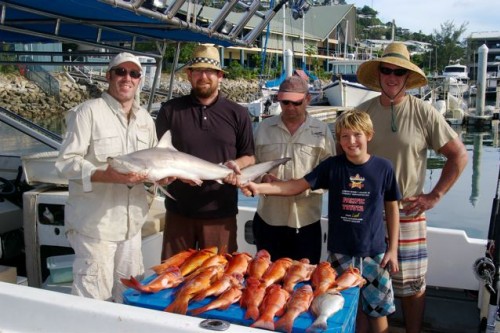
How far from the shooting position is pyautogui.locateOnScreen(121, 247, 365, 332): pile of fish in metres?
2.31

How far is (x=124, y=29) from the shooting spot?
174 inches

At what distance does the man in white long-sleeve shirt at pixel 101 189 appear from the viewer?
3018mm

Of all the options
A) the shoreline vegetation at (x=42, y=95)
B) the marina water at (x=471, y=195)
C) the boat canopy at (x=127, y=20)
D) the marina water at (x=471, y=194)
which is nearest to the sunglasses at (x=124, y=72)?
the boat canopy at (x=127, y=20)

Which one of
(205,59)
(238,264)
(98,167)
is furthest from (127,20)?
(238,264)

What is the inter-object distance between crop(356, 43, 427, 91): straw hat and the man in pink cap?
55 centimetres

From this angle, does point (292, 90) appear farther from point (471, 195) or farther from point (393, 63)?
point (471, 195)

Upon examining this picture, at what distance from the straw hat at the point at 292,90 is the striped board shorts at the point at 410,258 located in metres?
1.05

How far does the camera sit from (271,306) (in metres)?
2.35

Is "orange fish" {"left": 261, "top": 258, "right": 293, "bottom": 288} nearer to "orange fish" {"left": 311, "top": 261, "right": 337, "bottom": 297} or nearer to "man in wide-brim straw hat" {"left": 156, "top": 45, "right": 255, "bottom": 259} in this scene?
"orange fish" {"left": 311, "top": 261, "right": 337, "bottom": 297}

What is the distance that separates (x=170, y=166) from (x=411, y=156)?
161 cm

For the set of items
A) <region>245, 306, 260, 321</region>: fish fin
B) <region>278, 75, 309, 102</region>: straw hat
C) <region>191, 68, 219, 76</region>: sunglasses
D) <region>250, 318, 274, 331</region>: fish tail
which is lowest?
<region>250, 318, 274, 331</region>: fish tail

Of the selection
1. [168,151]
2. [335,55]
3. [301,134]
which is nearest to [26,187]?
[168,151]

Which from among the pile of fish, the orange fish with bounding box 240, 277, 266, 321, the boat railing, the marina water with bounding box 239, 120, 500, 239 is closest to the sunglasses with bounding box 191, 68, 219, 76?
the pile of fish

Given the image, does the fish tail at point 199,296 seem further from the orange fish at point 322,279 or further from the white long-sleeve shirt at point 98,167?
the white long-sleeve shirt at point 98,167
